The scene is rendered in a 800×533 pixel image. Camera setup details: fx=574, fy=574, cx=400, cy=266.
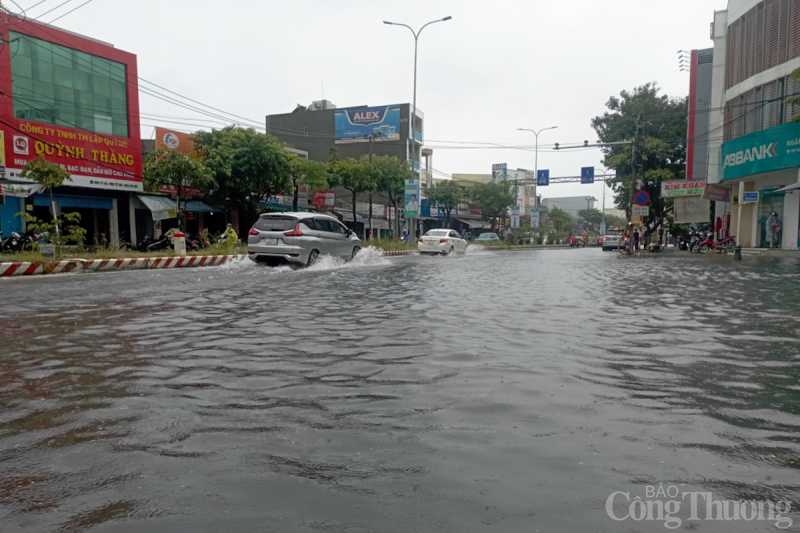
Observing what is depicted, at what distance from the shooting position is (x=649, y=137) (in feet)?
134

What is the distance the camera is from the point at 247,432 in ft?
11.2

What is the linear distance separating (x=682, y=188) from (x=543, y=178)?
1241 cm

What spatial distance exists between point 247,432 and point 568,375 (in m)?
2.66

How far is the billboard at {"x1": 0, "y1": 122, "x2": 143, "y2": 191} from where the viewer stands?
23328 millimetres

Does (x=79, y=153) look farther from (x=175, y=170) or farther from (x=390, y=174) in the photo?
(x=390, y=174)

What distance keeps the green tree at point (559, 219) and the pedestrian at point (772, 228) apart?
62.9 metres

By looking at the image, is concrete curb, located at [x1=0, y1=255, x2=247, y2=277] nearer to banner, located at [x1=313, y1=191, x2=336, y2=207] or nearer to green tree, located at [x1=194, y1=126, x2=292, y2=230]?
green tree, located at [x1=194, y1=126, x2=292, y2=230]

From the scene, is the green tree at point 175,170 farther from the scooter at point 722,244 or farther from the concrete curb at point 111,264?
the scooter at point 722,244

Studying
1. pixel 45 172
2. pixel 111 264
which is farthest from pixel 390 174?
pixel 111 264

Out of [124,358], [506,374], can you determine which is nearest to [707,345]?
[506,374]

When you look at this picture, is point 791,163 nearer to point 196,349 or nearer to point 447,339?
point 447,339

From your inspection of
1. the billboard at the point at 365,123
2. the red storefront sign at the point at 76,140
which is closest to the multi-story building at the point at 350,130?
the billboard at the point at 365,123

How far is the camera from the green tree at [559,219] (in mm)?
89419

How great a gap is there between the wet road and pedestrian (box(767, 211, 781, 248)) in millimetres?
22398
